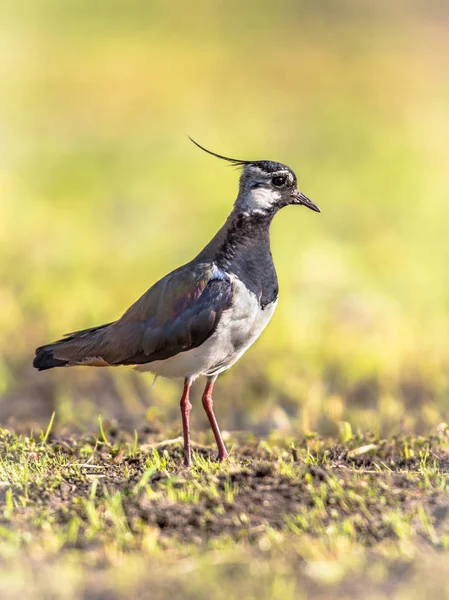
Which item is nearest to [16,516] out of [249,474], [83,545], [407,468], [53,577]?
[83,545]

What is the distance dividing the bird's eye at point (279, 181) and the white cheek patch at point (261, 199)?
0.05 meters

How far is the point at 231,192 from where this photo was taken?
500 inches

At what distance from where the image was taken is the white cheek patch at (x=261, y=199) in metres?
5.70

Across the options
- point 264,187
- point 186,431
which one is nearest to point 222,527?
point 186,431

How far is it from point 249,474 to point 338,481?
1.30 feet

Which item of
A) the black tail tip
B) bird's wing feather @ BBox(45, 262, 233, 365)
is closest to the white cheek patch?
bird's wing feather @ BBox(45, 262, 233, 365)

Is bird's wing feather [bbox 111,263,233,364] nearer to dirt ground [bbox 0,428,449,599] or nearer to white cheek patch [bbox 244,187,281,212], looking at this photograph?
white cheek patch [bbox 244,187,281,212]

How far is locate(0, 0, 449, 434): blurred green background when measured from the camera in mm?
7824

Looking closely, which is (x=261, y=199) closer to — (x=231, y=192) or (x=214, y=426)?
(x=214, y=426)

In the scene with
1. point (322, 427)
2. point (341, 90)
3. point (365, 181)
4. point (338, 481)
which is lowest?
point (322, 427)

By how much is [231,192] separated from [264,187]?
6.98 m

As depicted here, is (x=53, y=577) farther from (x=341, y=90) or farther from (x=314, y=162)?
(x=341, y=90)

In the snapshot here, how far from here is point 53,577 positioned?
3.66 metres

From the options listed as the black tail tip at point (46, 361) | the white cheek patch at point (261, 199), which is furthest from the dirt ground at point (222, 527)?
the white cheek patch at point (261, 199)
